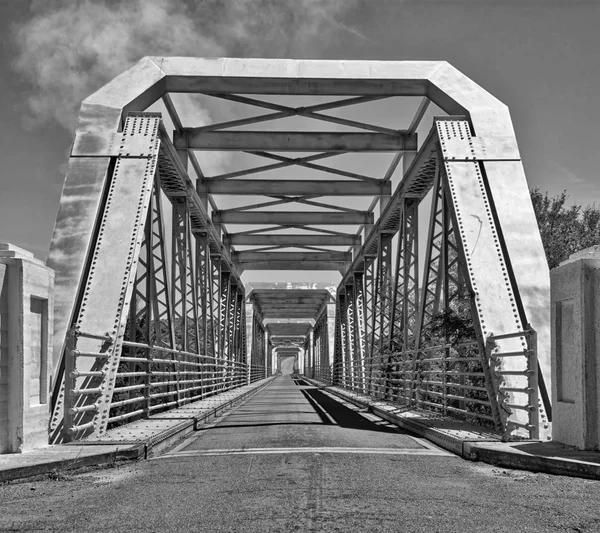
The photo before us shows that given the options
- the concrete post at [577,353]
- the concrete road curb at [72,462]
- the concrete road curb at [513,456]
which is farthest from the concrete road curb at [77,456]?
the concrete post at [577,353]

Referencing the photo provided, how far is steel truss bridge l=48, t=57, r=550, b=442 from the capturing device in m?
8.74

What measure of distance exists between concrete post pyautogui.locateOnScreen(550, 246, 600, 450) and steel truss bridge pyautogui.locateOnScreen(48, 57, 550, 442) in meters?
0.48

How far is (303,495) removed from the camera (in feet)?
16.2

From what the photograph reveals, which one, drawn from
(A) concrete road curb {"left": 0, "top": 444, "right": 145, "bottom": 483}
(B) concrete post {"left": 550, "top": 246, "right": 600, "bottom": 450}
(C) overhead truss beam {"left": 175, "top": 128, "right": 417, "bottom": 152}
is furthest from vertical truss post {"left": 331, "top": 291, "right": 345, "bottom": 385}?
(A) concrete road curb {"left": 0, "top": 444, "right": 145, "bottom": 483}

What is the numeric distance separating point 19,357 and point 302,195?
16.6 meters

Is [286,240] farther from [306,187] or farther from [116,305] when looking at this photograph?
[116,305]

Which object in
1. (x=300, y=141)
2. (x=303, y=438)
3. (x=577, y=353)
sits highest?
(x=300, y=141)

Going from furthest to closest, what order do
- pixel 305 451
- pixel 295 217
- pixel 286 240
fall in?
pixel 286 240
pixel 295 217
pixel 305 451

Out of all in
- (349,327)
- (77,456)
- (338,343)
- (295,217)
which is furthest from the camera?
(338,343)

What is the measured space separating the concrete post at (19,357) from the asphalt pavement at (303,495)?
755 mm

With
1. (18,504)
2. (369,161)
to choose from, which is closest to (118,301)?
(18,504)

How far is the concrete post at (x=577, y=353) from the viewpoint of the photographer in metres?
6.76

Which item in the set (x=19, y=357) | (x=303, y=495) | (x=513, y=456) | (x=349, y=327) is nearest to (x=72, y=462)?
(x=19, y=357)

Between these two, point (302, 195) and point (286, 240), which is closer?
point (302, 195)
